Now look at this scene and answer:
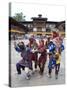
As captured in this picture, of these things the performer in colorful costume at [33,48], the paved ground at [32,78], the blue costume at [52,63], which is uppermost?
the performer in colorful costume at [33,48]

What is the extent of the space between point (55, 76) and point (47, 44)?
0.34 metres

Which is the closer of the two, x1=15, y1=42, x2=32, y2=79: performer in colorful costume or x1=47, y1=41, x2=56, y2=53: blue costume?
x1=15, y1=42, x2=32, y2=79: performer in colorful costume

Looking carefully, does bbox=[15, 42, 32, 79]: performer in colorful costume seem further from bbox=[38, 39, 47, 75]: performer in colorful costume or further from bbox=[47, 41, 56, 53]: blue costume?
bbox=[47, 41, 56, 53]: blue costume

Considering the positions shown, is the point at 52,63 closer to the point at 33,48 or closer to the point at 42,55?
the point at 42,55

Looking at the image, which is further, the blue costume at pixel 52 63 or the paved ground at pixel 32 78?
the blue costume at pixel 52 63

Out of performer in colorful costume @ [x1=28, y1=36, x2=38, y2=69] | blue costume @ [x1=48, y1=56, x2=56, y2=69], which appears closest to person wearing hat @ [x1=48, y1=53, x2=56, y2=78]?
blue costume @ [x1=48, y1=56, x2=56, y2=69]

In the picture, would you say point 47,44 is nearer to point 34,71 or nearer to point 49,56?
point 49,56

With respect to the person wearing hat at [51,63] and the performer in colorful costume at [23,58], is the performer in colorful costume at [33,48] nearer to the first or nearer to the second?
the performer in colorful costume at [23,58]

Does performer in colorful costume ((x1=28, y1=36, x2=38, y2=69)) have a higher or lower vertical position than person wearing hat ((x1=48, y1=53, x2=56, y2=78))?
higher

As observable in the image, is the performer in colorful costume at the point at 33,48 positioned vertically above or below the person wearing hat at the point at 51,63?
above

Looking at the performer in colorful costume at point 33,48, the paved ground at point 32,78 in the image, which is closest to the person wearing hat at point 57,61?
the paved ground at point 32,78

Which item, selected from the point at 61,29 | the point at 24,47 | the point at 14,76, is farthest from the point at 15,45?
the point at 61,29

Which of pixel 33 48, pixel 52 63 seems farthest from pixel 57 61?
pixel 33 48

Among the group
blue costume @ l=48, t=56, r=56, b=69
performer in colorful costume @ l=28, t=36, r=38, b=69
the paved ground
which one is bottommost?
the paved ground
